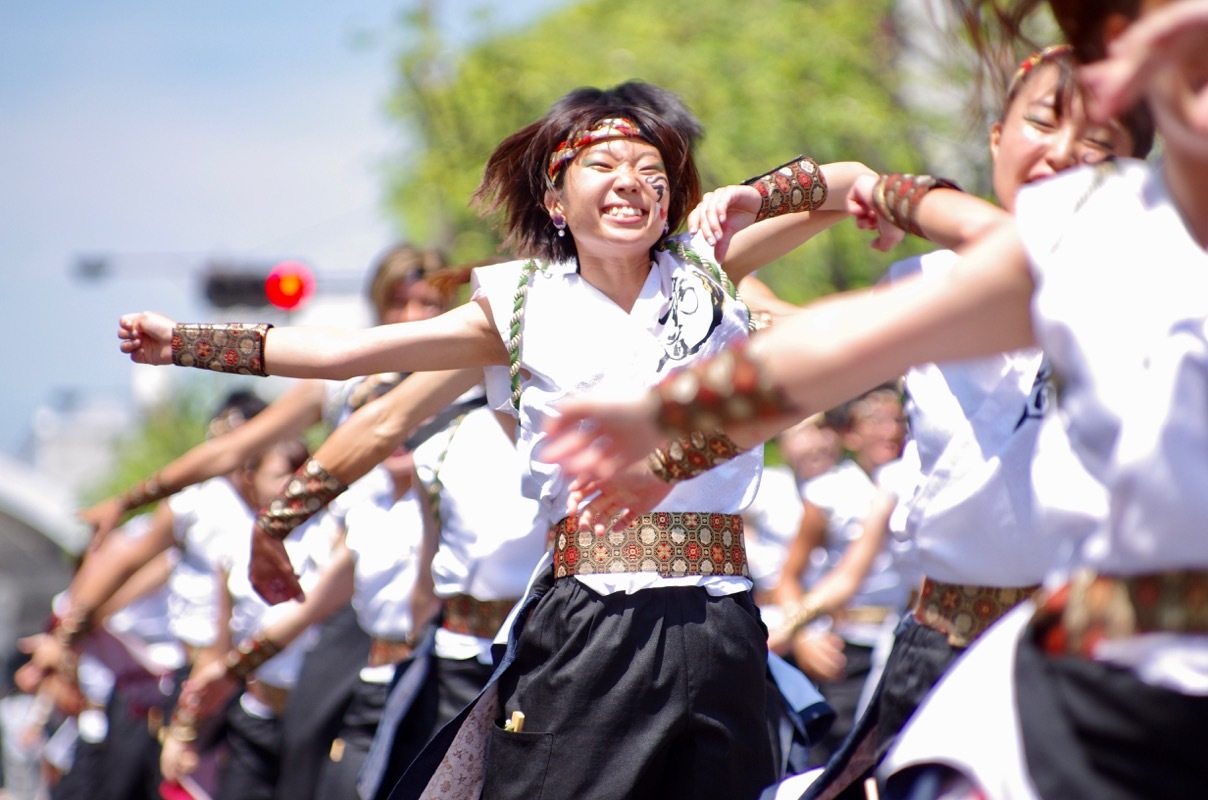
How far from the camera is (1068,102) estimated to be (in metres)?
2.84

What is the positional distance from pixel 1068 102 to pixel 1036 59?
0.36 m

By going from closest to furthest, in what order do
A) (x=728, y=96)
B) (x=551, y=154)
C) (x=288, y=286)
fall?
1. (x=551, y=154)
2. (x=288, y=286)
3. (x=728, y=96)

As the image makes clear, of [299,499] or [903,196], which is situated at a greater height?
[903,196]

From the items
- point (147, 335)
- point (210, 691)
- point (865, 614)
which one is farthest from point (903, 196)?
point (865, 614)

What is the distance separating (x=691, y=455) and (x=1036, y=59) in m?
1.07

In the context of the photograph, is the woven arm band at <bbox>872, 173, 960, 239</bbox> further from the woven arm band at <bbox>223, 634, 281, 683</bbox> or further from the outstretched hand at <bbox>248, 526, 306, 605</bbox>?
the woven arm band at <bbox>223, 634, 281, 683</bbox>

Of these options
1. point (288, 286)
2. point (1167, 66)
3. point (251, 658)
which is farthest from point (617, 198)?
point (288, 286)

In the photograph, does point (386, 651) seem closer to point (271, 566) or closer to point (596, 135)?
point (271, 566)

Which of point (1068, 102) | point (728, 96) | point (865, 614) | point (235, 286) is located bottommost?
point (235, 286)

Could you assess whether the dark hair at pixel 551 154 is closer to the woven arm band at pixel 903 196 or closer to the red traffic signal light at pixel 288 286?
the woven arm band at pixel 903 196

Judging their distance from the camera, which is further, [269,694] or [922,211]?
[269,694]

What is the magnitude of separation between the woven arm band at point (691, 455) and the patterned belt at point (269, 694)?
4980 mm

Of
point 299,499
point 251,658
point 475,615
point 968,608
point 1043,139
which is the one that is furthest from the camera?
point 251,658

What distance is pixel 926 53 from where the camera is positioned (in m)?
14.6
